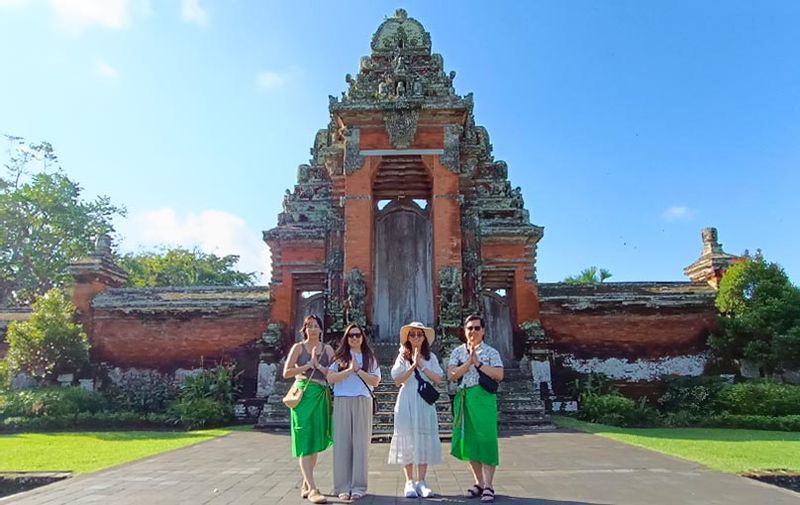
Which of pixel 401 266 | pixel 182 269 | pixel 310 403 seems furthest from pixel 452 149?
pixel 182 269

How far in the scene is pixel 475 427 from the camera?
555cm

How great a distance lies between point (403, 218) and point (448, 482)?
11034mm

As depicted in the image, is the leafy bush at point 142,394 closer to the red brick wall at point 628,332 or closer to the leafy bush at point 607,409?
the leafy bush at point 607,409

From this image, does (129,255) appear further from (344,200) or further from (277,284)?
(344,200)

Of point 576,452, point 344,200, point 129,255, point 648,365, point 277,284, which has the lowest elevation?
point 576,452

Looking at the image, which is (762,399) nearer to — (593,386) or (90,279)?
(593,386)

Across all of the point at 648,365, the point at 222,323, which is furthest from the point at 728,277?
the point at 222,323

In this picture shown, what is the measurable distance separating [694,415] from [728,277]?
4.61 metres

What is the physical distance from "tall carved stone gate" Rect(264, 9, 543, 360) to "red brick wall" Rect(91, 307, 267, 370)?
1386mm

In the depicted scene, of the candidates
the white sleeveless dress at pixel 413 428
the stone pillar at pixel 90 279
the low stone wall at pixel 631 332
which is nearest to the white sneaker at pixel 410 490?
the white sleeveless dress at pixel 413 428

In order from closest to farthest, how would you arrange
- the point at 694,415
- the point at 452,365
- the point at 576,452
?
the point at 452,365 → the point at 576,452 → the point at 694,415

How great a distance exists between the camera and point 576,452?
323 inches

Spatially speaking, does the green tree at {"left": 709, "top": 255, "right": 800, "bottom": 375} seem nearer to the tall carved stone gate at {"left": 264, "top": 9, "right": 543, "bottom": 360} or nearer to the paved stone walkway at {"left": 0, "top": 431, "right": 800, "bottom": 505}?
the tall carved stone gate at {"left": 264, "top": 9, "right": 543, "bottom": 360}

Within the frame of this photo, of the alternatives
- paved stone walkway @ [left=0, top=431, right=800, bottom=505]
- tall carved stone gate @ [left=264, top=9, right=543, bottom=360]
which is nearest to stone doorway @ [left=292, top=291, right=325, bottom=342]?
tall carved stone gate @ [left=264, top=9, right=543, bottom=360]
